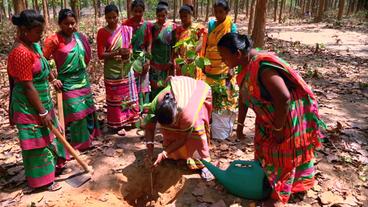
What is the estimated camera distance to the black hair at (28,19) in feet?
9.79

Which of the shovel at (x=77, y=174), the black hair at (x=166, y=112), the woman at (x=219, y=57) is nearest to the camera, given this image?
the black hair at (x=166, y=112)

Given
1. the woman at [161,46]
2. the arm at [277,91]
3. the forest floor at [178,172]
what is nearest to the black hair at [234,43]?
Result: the arm at [277,91]

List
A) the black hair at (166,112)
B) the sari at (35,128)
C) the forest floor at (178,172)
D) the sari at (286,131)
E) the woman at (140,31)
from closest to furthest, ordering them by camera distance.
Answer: the sari at (286,131), the black hair at (166,112), the sari at (35,128), the forest floor at (178,172), the woman at (140,31)

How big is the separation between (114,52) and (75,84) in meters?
0.75

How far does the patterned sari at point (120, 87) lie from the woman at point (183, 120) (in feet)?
4.34

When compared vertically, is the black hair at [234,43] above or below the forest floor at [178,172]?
above

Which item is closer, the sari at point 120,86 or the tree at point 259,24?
the sari at point 120,86

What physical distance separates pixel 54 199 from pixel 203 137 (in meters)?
1.72

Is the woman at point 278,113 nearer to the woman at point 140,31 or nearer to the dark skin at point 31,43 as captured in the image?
the dark skin at point 31,43

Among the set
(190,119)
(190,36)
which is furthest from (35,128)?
(190,36)

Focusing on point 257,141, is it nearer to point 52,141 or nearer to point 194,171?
point 194,171

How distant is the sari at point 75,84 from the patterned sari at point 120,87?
1.36ft

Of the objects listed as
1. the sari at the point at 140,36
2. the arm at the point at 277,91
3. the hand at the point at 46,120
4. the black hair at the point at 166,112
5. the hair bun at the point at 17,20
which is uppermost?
the hair bun at the point at 17,20

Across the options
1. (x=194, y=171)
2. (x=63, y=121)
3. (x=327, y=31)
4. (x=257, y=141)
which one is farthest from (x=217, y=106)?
(x=327, y=31)
